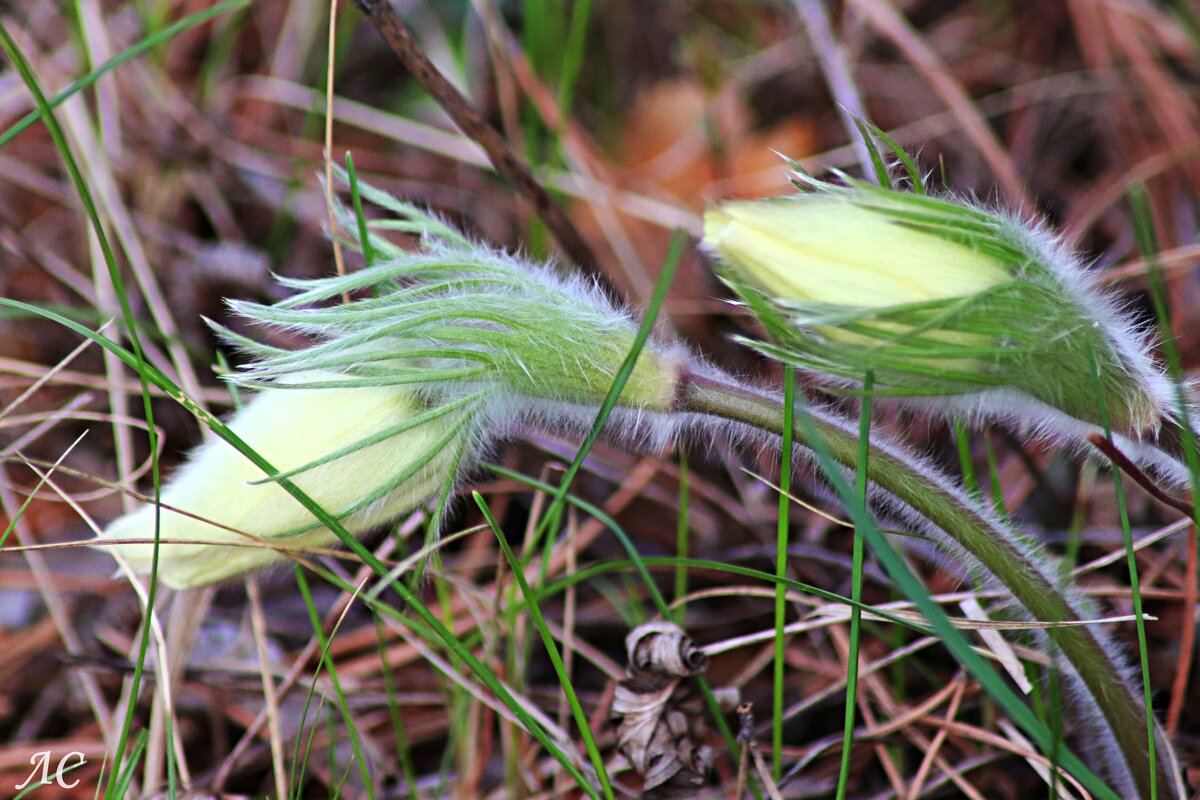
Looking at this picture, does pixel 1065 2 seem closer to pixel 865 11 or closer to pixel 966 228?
pixel 865 11

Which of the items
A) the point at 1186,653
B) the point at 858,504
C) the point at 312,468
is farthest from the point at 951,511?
the point at 312,468

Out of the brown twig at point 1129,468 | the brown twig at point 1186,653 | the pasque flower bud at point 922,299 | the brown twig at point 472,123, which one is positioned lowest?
the brown twig at point 1186,653

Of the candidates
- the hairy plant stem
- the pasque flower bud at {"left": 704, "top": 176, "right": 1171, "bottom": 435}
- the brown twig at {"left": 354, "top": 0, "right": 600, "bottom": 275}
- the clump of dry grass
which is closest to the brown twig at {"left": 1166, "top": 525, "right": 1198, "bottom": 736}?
the clump of dry grass

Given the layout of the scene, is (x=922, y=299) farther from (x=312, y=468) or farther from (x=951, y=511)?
(x=312, y=468)

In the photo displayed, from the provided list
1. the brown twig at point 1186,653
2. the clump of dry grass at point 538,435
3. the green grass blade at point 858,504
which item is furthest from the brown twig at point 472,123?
the brown twig at point 1186,653

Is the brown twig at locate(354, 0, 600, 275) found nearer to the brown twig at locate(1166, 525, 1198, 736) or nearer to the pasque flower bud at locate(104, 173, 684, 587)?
the pasque flower bud at locate(104, 173, 684, 587)

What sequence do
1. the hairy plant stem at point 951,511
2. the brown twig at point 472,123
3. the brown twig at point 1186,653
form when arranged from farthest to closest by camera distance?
the brown twig at point 472,123, the brown twig at point 1186,653, the hairy plant stem at point 951,511

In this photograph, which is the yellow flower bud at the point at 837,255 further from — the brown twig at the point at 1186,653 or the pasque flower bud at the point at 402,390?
the brown twig at the point at 1186,653
